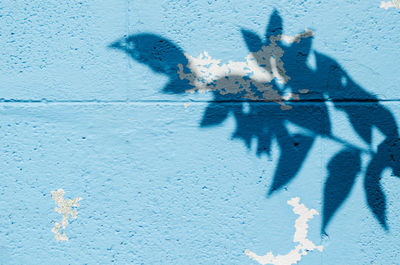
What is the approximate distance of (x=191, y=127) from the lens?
173 cm

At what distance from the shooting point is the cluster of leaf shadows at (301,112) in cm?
173

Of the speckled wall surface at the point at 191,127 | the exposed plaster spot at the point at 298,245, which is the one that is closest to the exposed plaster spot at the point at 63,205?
the speckled wall surface at the point at 191,127

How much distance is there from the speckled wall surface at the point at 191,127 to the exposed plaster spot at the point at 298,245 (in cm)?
1

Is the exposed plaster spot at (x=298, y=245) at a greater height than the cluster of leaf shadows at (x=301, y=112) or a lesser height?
lesser

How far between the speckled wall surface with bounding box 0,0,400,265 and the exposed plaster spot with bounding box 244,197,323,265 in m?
0.01

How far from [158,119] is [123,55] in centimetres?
41

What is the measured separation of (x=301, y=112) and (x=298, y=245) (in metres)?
0.77

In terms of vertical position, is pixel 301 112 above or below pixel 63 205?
above

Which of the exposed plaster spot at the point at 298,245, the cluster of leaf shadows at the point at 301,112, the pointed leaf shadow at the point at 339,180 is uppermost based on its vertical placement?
the cluster of leaf shadows at the point at 301,112

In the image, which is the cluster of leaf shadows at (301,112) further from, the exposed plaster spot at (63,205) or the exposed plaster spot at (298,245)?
A: the exposed plaster spot at (63,205)

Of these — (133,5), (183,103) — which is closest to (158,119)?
(183,103)

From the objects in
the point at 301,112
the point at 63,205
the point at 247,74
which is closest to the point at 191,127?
the point at 247,74

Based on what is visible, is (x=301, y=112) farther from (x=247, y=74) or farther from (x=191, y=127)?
(x=191, y=127)

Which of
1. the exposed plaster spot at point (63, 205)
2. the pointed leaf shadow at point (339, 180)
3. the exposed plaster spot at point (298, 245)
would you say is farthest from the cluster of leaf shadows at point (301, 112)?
the exposed plaster spot at point (63, 205)
